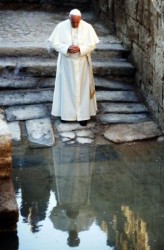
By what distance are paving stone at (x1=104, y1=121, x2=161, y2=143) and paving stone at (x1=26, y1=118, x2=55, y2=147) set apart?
2.67 feet

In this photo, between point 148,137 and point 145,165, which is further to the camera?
point 148,137

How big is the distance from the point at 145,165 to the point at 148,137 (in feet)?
3.09

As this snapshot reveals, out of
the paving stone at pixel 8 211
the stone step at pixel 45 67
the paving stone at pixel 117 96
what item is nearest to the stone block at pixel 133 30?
the stone step at pixel 45 67

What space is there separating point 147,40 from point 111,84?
106 centimetres

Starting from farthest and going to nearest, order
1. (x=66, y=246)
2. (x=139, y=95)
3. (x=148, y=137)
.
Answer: (x=139, y=95)
(x=148, y=137)
(x=66, y=246)

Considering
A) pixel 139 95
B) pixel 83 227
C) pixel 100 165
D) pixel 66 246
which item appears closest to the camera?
pixel 66 246

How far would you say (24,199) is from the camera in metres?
8.23

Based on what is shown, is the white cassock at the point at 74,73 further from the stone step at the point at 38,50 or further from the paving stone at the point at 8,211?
the paving stone at the point at 8,211

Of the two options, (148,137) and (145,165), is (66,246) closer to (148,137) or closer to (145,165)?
(145,165)

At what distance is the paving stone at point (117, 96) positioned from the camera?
36.8 feet

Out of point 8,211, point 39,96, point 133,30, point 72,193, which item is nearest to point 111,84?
point 133,30

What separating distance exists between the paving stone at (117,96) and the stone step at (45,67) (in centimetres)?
49

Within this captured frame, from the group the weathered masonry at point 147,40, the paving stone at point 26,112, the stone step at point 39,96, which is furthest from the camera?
the stone step at point 39,96

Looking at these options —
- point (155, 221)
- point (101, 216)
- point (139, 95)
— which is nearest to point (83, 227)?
point (101, 216)
